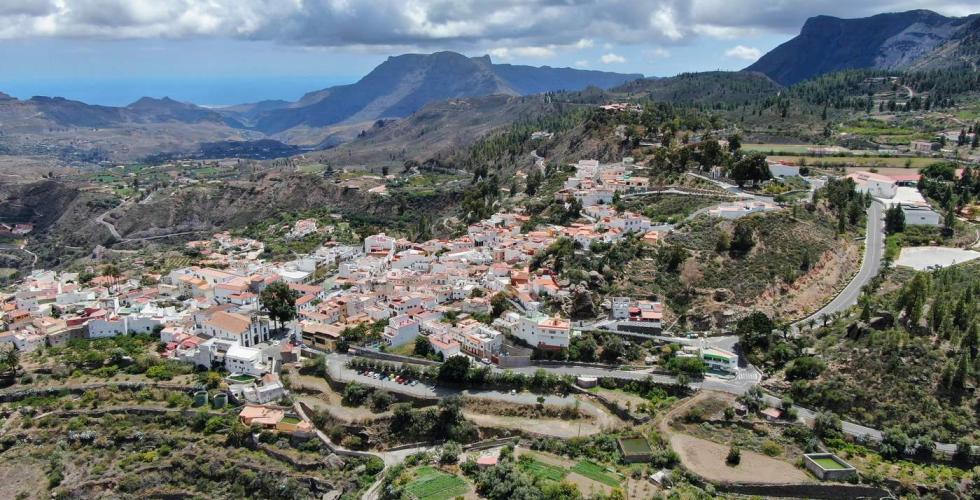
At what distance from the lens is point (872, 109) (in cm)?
10850

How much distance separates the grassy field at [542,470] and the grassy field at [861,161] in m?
53.9

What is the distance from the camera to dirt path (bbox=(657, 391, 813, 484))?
3089 cm

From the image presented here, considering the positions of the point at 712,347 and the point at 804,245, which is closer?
the point at 712,347

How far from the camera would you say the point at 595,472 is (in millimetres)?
31297

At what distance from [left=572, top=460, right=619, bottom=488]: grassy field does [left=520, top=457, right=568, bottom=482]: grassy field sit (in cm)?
77

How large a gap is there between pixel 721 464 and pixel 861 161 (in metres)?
57.2

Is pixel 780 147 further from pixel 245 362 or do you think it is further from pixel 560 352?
pixel 245 362

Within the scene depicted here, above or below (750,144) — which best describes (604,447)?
below

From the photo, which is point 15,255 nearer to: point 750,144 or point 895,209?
point 750,144

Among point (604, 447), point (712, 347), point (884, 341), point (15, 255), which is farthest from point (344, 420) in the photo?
point (15, 255)

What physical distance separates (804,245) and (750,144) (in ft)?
140

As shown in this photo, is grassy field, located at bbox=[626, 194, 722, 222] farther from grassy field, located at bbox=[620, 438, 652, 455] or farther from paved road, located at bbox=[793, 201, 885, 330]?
grassy field, located at bbox=[620, 438, 652, 455]

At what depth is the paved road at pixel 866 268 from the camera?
44.8 metres

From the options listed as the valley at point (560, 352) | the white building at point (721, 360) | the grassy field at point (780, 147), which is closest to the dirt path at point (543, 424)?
the valley at point (560, 352)
